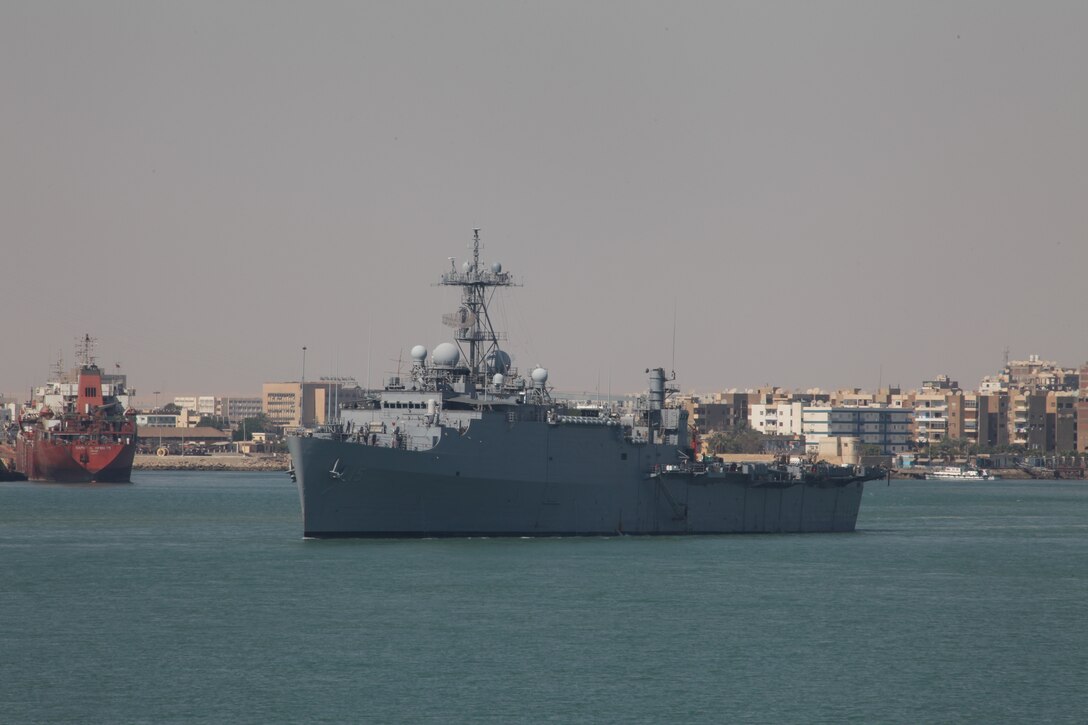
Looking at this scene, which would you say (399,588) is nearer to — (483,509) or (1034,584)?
(483,509)

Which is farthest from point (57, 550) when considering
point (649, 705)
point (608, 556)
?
point (649, 705)

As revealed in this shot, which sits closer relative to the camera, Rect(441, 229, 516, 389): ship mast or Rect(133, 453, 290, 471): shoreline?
Rect(441, 229, 516, 389): ship mast

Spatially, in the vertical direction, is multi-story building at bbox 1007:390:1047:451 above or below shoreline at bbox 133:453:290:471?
above

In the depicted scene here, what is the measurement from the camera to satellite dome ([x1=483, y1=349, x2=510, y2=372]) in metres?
53.3

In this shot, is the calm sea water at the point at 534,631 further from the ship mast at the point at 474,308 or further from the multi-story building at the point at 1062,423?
the multi-story building at the point at 1062,423

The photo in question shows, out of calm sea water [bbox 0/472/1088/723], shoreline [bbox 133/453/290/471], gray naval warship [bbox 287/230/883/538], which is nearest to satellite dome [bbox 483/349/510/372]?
gray naval warship [bbox 287/230/883/538]

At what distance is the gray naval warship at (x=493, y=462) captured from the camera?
47.7 m

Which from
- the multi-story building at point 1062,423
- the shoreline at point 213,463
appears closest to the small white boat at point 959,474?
the multi-story building at point 1062,423

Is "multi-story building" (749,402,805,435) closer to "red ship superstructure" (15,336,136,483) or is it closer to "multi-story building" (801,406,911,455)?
"multi-story building" (801,406,911,455)

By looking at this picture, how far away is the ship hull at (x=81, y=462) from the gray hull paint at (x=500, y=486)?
68.9 meters

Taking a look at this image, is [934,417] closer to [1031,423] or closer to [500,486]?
[1031,423]

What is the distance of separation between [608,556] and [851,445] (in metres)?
125

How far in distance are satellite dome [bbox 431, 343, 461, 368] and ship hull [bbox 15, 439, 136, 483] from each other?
228ft

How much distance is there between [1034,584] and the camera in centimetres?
4641
